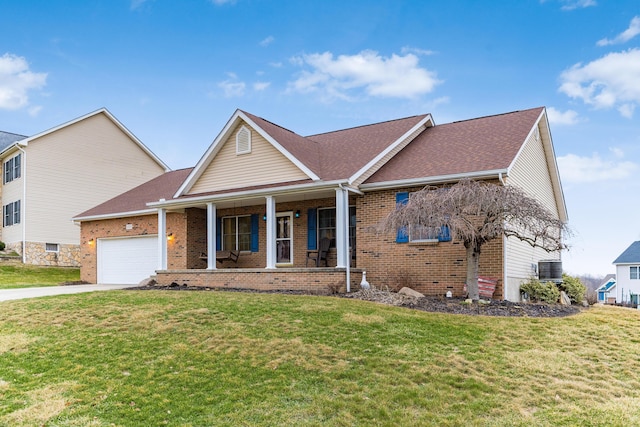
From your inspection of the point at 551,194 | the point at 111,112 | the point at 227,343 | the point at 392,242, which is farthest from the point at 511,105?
the point at 111,112

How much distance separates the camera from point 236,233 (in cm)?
1872

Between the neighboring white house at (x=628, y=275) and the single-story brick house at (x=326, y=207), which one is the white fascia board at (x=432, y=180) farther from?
the neighboring white house at (x=628, y=275)

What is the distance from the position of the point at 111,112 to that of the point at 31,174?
220 inches

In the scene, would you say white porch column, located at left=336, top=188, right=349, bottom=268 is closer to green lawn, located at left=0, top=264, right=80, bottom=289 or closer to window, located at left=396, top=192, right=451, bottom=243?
window, located at left=396, top=192, right=451, bottom=243

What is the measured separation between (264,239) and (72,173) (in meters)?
16.0

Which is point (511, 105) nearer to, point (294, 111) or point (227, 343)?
point (294, 111)

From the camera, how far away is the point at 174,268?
1898 centimetres

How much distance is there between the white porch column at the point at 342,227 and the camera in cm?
1423

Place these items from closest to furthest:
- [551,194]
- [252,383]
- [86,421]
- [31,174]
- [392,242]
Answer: [86,421] < [252,383] < [392,242] < [551,194] < [31,174]

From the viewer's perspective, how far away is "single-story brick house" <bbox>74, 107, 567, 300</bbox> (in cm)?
1410

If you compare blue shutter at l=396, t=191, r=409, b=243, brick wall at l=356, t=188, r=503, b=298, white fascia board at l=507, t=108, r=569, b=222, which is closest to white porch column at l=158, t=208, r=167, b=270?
brick wall at l=356, t=188, r=503, b=298

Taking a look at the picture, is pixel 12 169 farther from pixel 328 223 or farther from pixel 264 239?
pixel 328 223

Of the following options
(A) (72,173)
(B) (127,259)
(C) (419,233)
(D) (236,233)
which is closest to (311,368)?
(C) (419,233)

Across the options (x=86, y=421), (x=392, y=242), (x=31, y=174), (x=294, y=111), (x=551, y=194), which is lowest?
(x=86, y=421)
